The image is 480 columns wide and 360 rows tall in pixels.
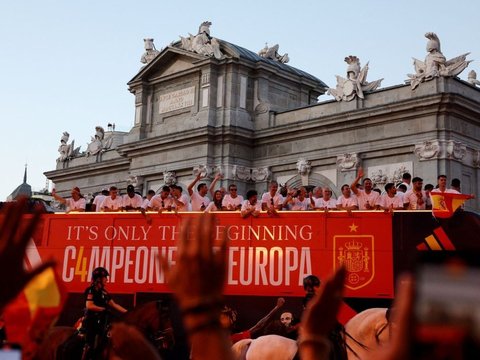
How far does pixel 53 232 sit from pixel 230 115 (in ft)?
60.1

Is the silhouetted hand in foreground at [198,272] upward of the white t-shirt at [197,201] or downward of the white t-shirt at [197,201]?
downward

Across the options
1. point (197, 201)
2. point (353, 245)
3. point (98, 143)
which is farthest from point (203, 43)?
point (353, 245)

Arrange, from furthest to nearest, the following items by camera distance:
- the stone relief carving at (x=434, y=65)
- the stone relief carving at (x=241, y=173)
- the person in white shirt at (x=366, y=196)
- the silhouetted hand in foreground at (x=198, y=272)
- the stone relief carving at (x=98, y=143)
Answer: the stone relief carving at (x=98, y=143) → the stone relief carving at (x=241, y=173) → the stone relief carving at (x=434, y=65) → the person in white shirt at (x=366, y=196) → the silhouetted hand in foreground at (x=198, y=272)

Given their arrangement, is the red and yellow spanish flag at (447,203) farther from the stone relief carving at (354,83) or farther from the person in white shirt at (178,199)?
the stone relief carving at (354,83)

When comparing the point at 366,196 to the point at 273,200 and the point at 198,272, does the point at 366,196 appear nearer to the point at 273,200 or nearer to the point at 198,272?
the point at 273,200

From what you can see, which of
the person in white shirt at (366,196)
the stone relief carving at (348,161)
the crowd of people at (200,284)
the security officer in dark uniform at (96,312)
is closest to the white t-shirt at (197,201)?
the person in white shirt at (366,196)

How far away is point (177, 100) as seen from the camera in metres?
33.8

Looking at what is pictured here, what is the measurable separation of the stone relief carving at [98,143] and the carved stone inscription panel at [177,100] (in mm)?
8995

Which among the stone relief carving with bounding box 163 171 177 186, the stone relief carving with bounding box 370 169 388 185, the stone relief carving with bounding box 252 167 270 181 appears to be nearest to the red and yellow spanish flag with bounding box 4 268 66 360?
the stone relief carving with bounding box 370 169 388 185

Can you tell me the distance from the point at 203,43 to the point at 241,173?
7.48 metres

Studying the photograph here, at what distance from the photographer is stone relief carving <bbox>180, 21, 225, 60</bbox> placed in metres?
32.1

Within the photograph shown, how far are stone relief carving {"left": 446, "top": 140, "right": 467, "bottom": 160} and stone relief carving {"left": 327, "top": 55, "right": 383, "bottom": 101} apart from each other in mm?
5001

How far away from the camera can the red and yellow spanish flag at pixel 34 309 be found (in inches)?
Result: 128

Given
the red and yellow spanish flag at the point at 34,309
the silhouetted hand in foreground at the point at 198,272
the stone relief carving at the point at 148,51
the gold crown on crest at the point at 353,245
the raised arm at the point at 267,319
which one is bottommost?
the raised arm at the point at 267,319
